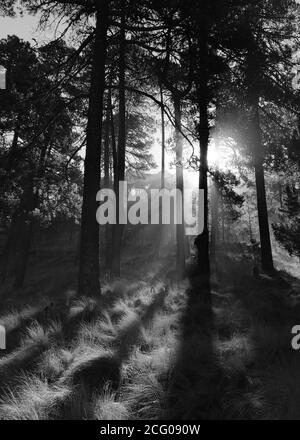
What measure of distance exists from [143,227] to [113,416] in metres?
38.2

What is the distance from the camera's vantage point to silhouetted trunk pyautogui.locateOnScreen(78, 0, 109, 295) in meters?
8.83

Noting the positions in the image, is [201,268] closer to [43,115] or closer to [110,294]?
[110,294]

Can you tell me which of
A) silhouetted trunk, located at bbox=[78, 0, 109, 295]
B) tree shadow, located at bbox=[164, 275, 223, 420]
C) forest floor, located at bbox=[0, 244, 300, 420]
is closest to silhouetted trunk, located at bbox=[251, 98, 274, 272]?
silhouetted trunk, located at bbox=[78, 0, 109, 295]

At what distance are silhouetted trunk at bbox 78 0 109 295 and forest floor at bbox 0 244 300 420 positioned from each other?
1026mm

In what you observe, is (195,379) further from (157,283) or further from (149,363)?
(157,283)

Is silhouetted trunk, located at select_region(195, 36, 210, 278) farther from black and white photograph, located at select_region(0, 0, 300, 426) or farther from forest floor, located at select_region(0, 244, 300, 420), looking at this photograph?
forest floor, located at select_region(0, 244, 300, 420)

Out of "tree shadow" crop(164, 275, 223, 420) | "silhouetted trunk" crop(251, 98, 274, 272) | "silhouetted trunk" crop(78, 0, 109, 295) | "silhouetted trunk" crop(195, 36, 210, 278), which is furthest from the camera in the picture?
"silhouetted trunk" crop(251, 98, 274, 272)

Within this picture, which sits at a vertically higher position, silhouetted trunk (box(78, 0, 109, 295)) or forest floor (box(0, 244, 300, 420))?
silhouetted trunk (box(78, 0, 109, 295))

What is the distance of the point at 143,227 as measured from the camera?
41.8 meters

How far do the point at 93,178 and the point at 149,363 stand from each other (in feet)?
17.6

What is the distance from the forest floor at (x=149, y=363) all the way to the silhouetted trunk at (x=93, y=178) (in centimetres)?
103

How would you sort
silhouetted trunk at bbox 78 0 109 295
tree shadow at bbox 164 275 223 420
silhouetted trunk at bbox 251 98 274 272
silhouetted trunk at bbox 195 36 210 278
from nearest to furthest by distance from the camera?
1. tree shadow at bbox 164 275 223 420
2. silhouetted trunk at bbox 78 0 109 295
3. silhouetted trunk at bbox 195 36 210 278
4. silhouetted trunk at bbox 251 98 274 272

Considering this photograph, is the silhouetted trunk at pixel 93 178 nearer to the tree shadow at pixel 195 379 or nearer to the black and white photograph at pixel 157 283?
the black and white photograph at pixel 157 283

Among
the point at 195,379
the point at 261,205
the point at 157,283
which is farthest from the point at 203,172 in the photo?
the point at 195,379
